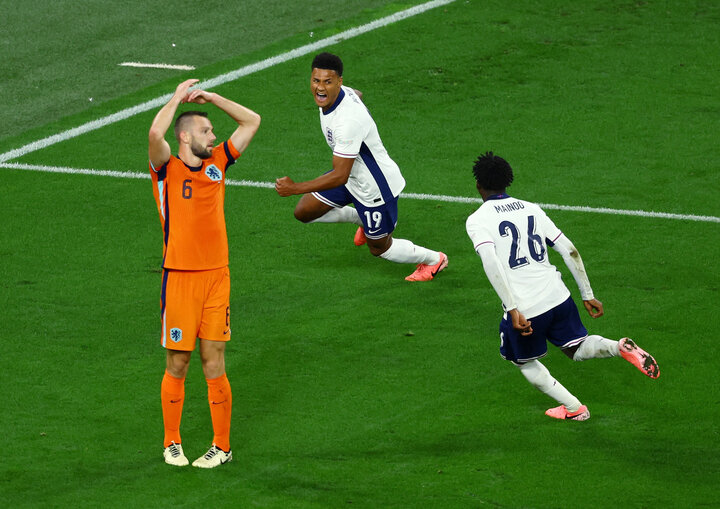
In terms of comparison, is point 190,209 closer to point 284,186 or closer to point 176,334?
point 176,334

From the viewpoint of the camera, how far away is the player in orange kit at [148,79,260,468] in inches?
311

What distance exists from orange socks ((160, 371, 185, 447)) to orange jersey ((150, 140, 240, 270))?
70 cm

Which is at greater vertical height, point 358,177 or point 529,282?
point 358,177

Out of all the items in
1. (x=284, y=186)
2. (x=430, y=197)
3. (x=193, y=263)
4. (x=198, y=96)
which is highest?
(x=198, y=96)

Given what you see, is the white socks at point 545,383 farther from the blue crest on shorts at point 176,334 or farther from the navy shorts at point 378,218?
the navy shorts at point 378,218

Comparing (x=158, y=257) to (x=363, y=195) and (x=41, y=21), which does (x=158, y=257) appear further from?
(x=41, y=21)

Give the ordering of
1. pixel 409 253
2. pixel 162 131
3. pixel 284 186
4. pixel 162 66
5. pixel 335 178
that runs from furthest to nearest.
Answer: pixel 162 66 → pixel 409 253 → pixel 335 178 → pixel 284 186 → pixel 162 131

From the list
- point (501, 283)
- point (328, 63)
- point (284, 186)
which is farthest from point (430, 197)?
point (501, 283)

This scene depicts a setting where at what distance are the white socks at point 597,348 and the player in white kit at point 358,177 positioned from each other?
289 centimetres

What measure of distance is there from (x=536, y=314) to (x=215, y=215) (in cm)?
214

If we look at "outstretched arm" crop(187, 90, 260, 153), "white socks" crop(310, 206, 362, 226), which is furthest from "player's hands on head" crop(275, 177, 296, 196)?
"outstretched arm" crop(187, 90, 260, 153)

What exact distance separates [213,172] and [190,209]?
27 cm

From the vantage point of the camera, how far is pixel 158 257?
38.6ft

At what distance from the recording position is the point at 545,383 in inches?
333
